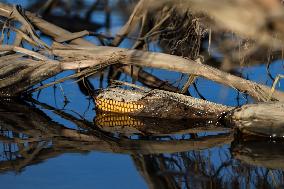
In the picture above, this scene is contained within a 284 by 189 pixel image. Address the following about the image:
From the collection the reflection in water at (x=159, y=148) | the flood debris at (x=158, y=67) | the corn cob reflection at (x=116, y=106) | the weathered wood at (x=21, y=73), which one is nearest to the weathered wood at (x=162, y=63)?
the flood debris at (x=158, y=67)

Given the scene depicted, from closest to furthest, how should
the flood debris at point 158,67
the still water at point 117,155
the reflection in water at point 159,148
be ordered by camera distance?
the still water at point 117,155 → the reflection in water at point 159,148 → the flood debris at point 158,67

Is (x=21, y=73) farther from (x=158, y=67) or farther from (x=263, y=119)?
(x=263, y=119)

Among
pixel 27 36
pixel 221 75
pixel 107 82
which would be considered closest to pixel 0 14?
pixel 27 36

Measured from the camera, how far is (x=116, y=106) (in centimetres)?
674

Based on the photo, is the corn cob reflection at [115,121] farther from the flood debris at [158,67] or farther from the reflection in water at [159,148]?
the flood debris at [158,67]

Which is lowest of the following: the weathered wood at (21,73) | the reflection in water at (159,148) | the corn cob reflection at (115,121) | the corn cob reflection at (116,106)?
the reflection in water at (159,148)

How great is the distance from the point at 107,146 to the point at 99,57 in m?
1.42

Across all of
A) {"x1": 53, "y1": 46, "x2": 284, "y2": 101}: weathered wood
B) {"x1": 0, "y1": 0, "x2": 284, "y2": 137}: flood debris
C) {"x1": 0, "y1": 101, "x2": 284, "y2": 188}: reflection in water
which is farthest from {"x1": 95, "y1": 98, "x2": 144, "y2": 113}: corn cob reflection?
{"x1": 53, "y1": 46, "x2": 284, "y2": 101}: weathered wood

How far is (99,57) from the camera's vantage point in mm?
6723

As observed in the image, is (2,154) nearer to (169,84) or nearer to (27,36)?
(27,36)

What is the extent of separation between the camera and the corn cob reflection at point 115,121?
6.39 metres

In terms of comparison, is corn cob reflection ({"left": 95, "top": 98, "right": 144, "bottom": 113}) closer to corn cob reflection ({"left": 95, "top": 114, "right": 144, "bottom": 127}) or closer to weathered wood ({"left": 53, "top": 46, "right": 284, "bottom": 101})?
corn cob reflection ({"left": 95, "top": 114, "right": 144, "bottom": 127})

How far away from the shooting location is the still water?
4738 millimetres

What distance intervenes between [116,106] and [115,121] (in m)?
0.28
